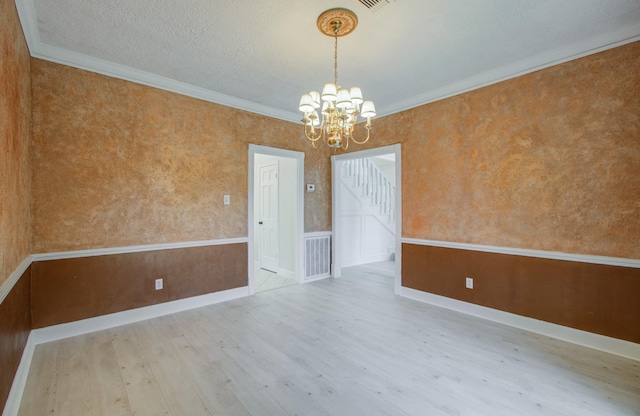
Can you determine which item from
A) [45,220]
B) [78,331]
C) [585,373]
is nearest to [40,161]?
[45,220]

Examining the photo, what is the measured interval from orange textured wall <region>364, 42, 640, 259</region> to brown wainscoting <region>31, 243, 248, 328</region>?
282cm

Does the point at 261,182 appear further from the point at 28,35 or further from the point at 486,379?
the point at 486,379

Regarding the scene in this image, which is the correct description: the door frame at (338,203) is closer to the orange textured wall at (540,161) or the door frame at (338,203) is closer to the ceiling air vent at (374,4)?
the orange textured wall at (540,161)

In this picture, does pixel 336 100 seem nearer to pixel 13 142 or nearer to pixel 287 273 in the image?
pixel 13 142

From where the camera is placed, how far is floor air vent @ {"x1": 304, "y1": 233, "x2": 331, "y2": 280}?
504 centimetres

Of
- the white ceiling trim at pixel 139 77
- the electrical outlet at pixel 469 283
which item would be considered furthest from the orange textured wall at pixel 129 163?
the electrical outlet at pixel 469 283

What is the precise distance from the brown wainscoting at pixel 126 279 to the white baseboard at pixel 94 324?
0.18 feet

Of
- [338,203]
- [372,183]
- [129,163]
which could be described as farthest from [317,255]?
[129,163]

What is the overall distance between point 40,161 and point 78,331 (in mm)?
1740

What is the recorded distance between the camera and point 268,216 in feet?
19.4

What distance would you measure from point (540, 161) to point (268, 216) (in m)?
4.53

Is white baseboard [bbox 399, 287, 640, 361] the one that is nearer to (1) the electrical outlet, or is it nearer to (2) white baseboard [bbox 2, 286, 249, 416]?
(1) the electrical outlet

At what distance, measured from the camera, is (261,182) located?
240 inches

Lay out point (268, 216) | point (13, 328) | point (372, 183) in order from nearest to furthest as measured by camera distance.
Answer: point (13, 328)
point (268, 216)
point (372, 183)
